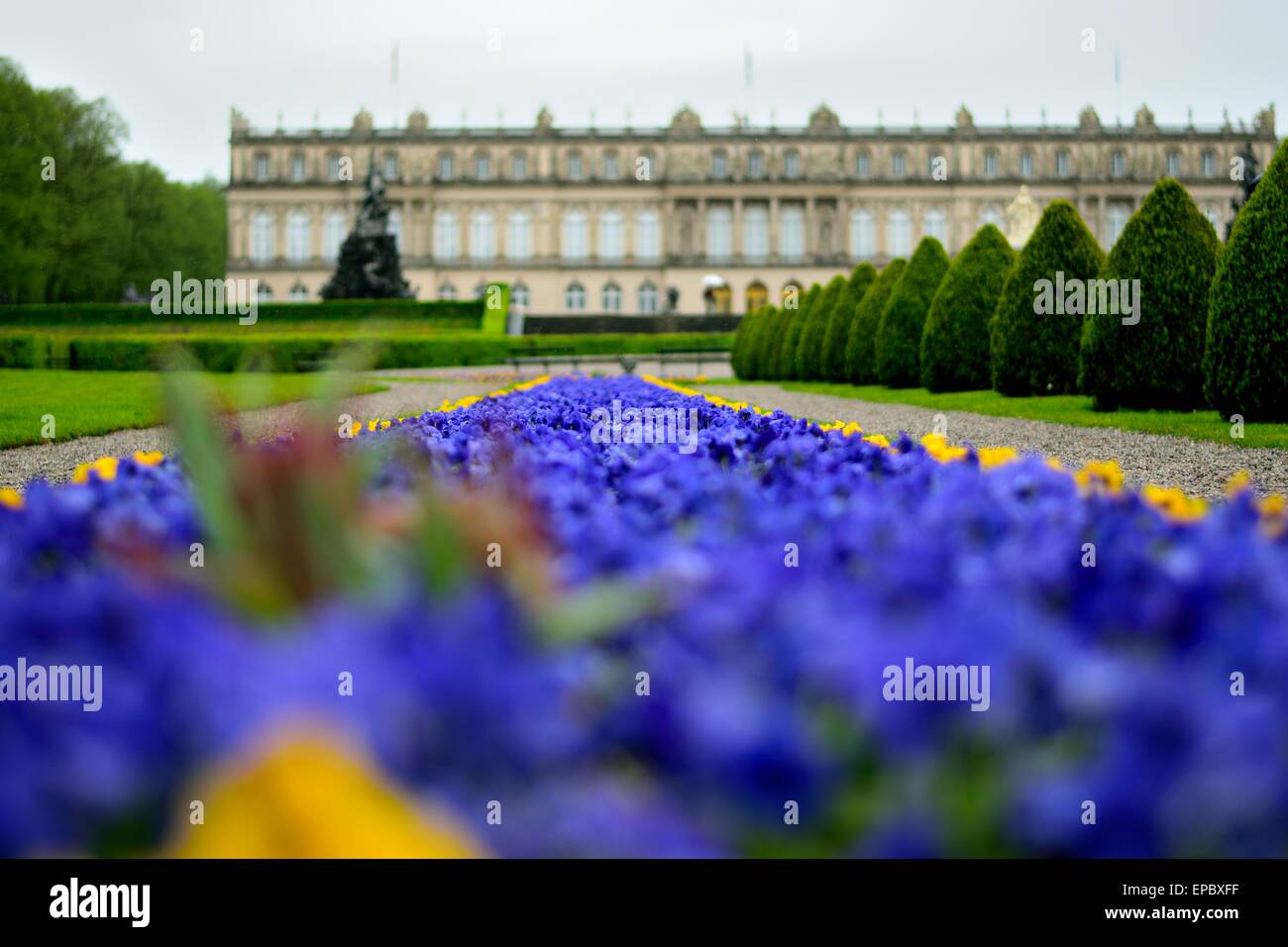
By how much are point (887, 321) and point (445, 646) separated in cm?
1796

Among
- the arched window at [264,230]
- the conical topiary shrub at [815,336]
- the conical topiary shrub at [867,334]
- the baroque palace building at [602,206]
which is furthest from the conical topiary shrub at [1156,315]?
the arched window at [264,230]

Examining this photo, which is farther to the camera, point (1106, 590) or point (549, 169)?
point (549, 169)

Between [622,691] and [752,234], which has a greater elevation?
[752,234]

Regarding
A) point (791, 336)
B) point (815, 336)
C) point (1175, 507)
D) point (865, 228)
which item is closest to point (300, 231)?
point (865, 228)

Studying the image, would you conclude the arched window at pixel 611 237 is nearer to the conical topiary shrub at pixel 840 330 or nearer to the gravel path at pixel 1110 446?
the conical topiary shrub at pixel 840 330

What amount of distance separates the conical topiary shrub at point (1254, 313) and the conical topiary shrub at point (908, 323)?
755 cm

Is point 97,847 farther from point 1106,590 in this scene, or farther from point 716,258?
Result: point 716,258

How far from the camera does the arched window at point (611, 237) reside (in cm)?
6644

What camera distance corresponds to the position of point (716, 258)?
65250 millimetres

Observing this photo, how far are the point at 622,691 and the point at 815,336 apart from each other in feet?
69.3

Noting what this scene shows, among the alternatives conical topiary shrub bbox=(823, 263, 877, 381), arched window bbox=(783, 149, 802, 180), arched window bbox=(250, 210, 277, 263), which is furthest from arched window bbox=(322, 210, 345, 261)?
conical topiary shrub bbox=(823, 263, 877, 381)

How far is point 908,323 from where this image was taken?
721 inches

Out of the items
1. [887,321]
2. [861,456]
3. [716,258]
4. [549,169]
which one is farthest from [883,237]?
[861,456]

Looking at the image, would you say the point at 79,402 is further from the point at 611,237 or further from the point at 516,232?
the point at 611,237
